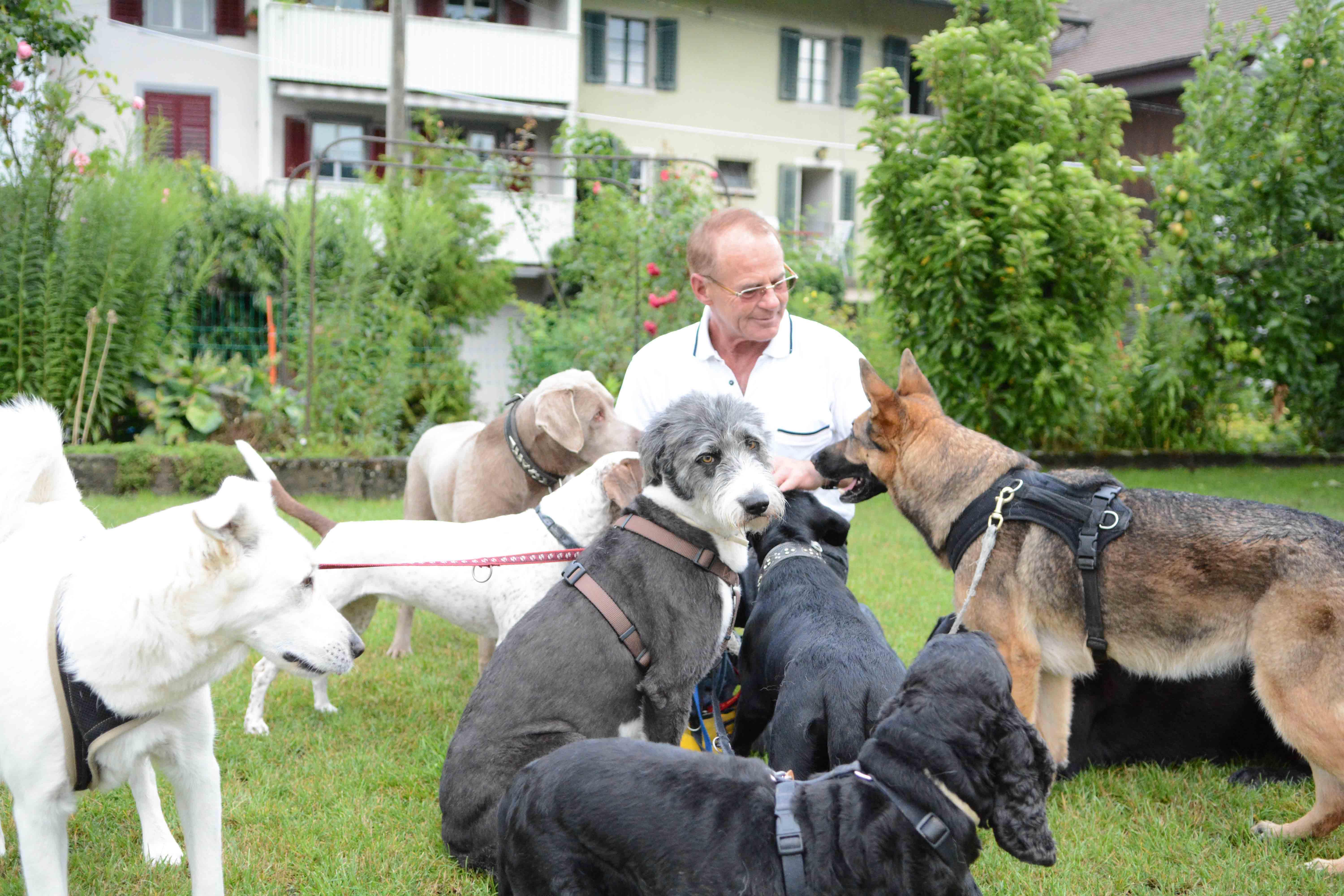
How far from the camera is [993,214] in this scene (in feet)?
35.0

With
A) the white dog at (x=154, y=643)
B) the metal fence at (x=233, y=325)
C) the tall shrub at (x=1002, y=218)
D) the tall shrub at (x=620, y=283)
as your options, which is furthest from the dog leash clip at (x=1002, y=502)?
the metal fence at (x=233, y=325)

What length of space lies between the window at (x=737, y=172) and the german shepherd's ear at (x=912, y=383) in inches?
953

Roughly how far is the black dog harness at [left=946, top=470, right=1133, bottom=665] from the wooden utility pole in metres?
13.0

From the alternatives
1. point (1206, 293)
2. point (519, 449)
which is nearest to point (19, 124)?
point (519, 449)

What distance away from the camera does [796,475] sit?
448 centimetres

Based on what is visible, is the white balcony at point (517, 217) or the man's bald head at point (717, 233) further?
the white balcony at point (517, 217)

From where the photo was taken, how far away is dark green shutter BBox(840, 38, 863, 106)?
28.7 metres

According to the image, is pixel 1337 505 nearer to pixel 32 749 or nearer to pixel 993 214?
pixel 993 214

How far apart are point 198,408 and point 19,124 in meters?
3.74

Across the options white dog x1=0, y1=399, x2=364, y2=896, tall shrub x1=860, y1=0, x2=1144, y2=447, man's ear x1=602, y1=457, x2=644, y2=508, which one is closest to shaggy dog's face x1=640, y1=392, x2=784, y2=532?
man's ear x1=602, y1=457, x2=644, y2=508

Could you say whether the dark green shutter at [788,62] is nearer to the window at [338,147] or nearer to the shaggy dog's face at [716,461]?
the window at [338,147]

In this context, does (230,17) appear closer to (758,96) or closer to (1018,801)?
(758,96)

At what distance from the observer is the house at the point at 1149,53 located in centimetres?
2589

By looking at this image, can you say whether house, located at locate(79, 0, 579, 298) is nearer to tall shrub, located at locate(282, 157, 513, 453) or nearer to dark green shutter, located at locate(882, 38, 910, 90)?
tall shrub, located at locate(282, 157, 513, 453)
